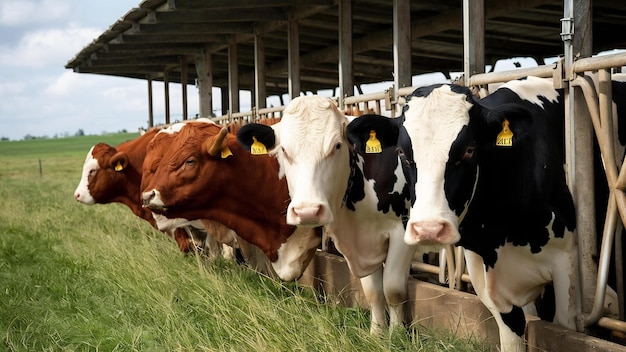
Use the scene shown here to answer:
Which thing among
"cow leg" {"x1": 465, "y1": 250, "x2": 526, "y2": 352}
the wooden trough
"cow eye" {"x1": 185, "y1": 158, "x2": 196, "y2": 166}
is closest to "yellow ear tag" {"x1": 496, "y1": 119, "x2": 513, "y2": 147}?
"cow leg" {"x1": 465, "y1": 250, "x2": 526, "y2": 352}

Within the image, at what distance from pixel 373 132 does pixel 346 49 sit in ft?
12.6

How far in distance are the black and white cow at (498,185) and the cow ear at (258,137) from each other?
948mm

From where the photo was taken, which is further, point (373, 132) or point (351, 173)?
point (351, 173)

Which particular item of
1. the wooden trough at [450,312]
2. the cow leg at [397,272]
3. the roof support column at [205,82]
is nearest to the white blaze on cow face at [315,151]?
the cow leg at [397,272]

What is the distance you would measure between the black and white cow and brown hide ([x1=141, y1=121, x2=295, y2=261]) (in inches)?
81.1

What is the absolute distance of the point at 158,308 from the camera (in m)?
6.16

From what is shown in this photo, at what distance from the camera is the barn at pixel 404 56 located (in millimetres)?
A: 4383

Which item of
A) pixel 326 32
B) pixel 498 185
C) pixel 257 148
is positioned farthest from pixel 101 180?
pixel 498 185

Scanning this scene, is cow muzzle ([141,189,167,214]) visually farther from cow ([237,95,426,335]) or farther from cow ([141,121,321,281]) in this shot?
cow ([237,95,426,335])

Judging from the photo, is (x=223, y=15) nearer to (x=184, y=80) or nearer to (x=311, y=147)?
(x=311, y=147)

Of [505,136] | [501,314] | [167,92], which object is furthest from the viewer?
[167,92]

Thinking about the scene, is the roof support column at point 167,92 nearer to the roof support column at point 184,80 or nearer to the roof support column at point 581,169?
the roof support column at point 184,80

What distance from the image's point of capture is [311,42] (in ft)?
40.2

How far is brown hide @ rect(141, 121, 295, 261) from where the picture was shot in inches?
263
